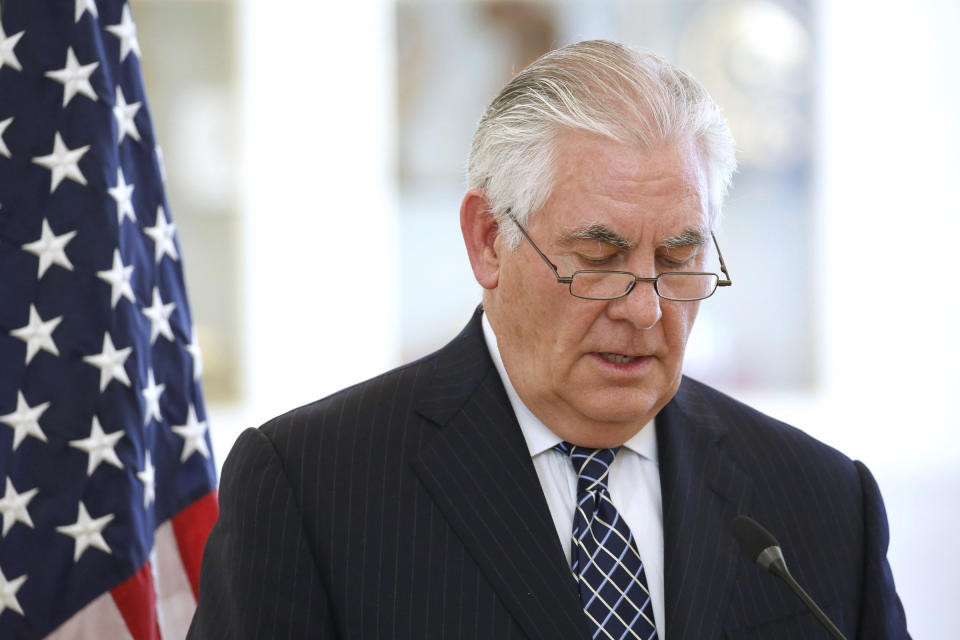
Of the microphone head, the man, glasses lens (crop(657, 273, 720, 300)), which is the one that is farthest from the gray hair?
the microphone head

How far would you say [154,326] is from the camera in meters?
2.06

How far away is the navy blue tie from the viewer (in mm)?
1544

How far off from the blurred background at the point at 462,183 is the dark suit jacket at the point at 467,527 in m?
2.59

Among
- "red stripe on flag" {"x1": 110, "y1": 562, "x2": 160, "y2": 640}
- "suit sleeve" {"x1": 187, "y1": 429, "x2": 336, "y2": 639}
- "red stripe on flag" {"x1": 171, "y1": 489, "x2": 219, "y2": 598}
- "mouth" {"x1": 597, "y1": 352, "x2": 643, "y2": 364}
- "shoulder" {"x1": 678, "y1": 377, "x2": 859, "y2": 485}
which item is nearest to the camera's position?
"suit sleeve" {"x1": 187, "y1": 429, "x2": 336, "y2": 639}

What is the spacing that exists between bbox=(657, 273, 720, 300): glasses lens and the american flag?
98 centimetres

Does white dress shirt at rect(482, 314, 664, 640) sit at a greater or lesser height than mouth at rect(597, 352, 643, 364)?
lesser

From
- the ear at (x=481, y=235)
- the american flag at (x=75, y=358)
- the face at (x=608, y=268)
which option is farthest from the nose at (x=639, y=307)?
the american flag at (x=75, y=358)

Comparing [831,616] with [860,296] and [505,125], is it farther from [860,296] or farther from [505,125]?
[860,296]

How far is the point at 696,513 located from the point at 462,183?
299 cm

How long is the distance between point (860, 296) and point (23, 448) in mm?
3422

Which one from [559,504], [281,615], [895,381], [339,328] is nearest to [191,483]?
[281,615]

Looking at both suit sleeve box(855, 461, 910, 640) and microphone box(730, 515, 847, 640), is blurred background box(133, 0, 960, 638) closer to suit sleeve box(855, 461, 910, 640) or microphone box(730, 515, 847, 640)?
suit sleeve box(855, 461, 910, 640)

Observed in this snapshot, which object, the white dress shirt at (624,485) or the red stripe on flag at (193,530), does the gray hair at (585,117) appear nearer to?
the white dress shirt at (624,485)

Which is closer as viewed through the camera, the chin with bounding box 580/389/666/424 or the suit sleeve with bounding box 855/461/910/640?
the chin with bounding box 580/389/666/424
